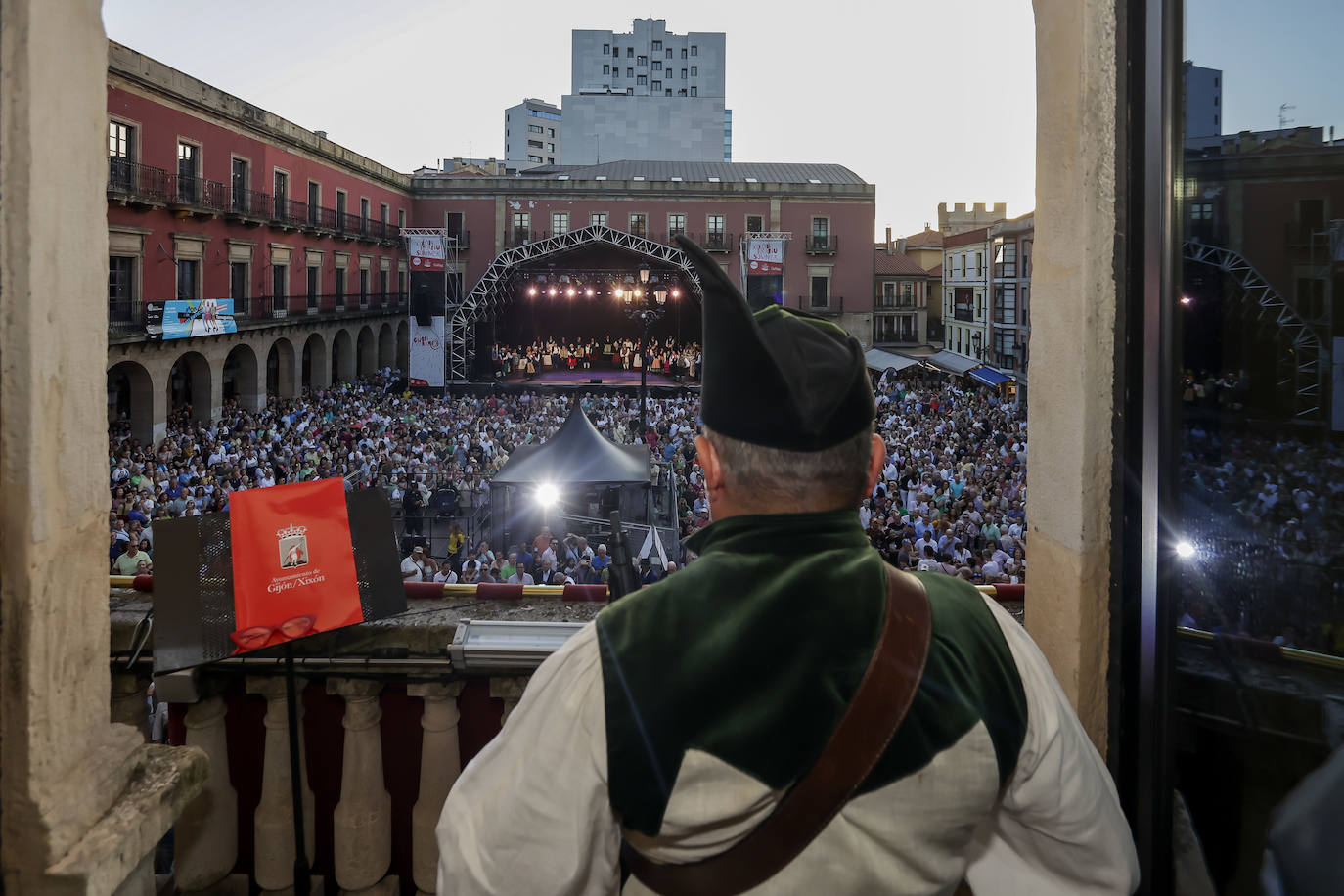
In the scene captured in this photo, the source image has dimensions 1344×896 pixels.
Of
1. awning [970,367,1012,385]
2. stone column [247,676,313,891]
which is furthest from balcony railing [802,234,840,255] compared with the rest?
stone column [247,676,313,891]

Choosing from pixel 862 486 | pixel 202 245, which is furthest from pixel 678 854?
pixel 202 245

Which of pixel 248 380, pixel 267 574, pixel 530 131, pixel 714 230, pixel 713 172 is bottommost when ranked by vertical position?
pixel 267 574

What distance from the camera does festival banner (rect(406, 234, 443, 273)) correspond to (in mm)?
28609

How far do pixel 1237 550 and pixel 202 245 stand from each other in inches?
1037

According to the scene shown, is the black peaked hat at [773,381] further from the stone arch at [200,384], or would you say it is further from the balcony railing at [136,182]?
the stone arch at [200,384]

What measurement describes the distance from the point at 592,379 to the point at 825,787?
33.8 metres

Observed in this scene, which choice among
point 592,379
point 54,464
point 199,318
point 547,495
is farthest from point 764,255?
point 54,464

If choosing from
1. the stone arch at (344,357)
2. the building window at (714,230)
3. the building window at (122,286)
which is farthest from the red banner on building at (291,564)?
the building window at (714,230)

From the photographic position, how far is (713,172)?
42.2m

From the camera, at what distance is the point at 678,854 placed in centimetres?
123

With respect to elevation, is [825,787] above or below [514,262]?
below

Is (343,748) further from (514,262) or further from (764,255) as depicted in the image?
(514,262)

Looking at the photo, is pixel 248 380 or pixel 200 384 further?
pixel 248 380

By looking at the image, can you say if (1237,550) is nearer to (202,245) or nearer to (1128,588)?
(1128,588)
